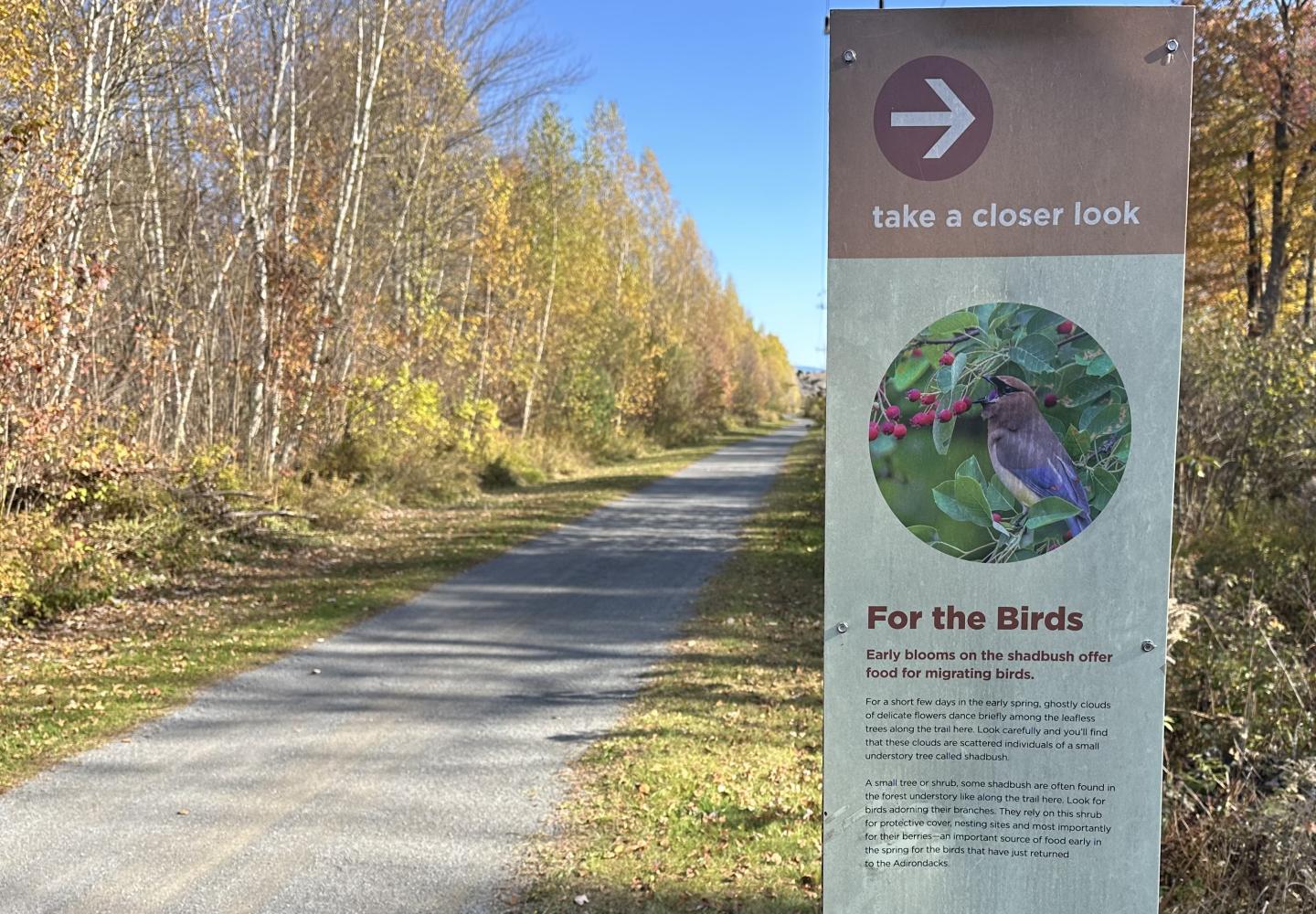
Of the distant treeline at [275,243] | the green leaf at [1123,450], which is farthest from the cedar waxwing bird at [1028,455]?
the distant treeline at [275,243]

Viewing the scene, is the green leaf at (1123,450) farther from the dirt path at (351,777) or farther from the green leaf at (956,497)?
the dirt path at (351,777)

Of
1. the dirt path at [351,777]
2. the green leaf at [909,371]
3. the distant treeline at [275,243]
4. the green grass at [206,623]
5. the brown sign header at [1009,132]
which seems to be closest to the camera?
the brown sign header at [1009,132]

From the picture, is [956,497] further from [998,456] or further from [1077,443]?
[1077,443]

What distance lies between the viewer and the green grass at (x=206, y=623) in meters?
5.90

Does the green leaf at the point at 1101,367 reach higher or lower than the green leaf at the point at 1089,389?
higher

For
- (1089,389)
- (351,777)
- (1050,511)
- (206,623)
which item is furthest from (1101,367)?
(206,623)

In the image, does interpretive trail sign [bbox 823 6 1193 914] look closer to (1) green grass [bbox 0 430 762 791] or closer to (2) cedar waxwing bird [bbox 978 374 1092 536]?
(2) cedar waxwing bird [bbox 978 374 1092 536]

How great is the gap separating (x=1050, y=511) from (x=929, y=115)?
1.04 m

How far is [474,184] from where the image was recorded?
798 inches

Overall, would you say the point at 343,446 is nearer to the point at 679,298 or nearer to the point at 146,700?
the point at 146,700

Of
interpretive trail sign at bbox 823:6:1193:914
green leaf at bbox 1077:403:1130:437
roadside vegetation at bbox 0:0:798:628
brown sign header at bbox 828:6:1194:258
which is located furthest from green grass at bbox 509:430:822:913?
roadside vegetation at bbox 0:0:798:628

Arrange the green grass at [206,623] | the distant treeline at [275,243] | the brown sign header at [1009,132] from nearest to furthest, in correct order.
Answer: the brown sign header at [1009,132]
the green grass at [206,623]
the distant treeline at [275,243]

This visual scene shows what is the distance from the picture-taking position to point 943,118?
2.31 meters

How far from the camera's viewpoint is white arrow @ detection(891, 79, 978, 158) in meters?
2.30
